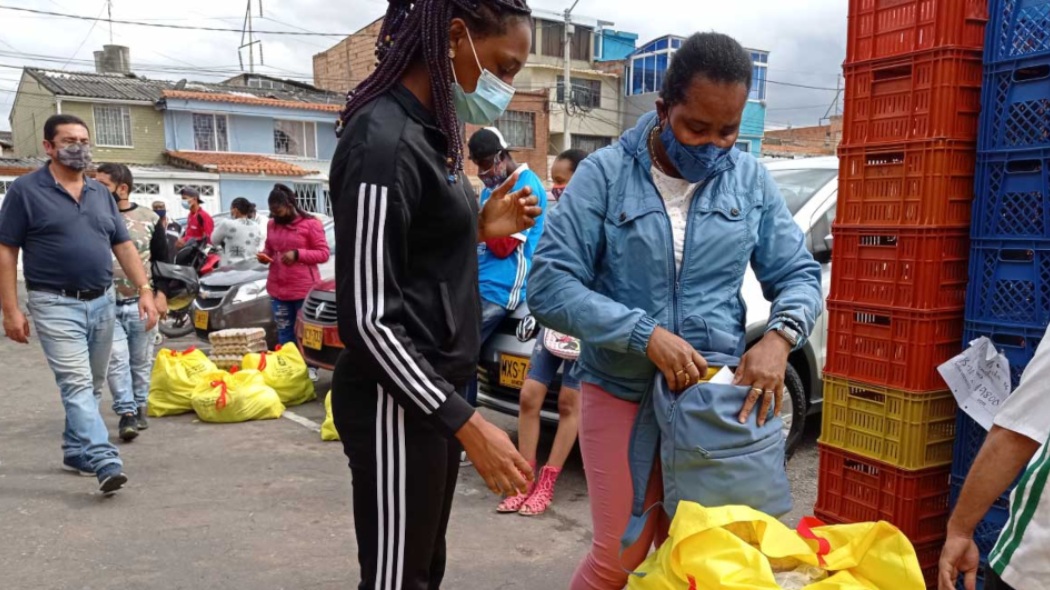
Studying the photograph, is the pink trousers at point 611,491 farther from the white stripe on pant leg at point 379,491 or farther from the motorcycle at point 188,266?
the motorcycle at point 188,266

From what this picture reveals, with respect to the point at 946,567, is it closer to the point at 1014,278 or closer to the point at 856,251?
the point at 1014,278

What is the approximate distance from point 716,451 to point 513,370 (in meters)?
2.70

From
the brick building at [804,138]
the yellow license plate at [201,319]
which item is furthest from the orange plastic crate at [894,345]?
the brick building at [804,138]

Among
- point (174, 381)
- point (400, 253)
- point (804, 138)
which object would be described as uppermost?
point (804, 138)

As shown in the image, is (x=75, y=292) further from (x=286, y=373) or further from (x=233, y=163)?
(x=233, y=163)

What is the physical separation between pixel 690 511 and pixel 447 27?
1230mm

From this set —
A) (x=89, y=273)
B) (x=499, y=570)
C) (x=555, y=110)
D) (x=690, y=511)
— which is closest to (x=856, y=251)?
(x=690, y=511)

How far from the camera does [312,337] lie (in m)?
6.29

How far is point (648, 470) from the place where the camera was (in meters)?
2.14

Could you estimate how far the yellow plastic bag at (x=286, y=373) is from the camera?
638 cm

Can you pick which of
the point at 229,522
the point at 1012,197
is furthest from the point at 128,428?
the point at 1012,197

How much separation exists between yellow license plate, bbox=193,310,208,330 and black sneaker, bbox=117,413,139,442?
2.84m

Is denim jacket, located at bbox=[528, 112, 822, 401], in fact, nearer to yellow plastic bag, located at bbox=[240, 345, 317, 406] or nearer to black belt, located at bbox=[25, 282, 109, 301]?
black belt, located at bbox=[25, 282, 109, 301]

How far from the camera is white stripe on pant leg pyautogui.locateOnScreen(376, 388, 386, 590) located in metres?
1.75
